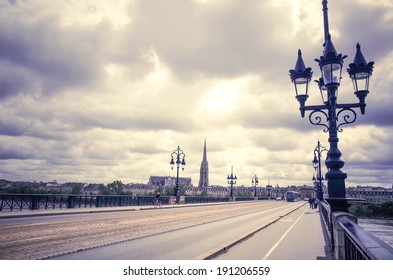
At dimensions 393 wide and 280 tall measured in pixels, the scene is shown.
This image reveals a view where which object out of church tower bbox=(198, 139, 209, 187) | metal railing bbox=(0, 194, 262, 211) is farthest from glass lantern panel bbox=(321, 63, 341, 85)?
church tower bbox=(198, 139, 209, 187)

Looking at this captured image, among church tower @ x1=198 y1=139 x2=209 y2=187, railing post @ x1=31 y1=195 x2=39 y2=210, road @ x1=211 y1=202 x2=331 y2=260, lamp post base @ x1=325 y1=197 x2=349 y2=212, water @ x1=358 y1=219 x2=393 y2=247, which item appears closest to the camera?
lamp post base @ x1=325 y1=197 x2=349 y2=212

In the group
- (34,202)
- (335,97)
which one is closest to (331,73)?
(335,97)

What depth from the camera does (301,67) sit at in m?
8.40

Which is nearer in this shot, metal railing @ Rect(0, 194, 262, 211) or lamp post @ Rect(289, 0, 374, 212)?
lamp post @ Rect(289, 0, 374, 212)

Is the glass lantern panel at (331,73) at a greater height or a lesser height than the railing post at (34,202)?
greater

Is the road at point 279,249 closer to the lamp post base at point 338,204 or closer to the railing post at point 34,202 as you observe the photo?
the lamp post base at point 338,204

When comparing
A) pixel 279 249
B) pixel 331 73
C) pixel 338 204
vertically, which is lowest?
pixel 279 249

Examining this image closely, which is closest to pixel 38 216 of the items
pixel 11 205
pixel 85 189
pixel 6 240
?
pixel 11 205

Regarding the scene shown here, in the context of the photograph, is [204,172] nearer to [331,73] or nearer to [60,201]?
[60,201]

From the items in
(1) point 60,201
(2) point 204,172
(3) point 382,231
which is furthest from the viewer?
(2) point 204,172

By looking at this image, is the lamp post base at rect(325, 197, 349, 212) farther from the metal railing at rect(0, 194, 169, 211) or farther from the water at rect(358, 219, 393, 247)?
the metal railing at rect(0, 194, 169, 211)

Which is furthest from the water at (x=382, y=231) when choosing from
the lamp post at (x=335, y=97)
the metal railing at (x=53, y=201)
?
the metal railing at (x=53, y=201)
